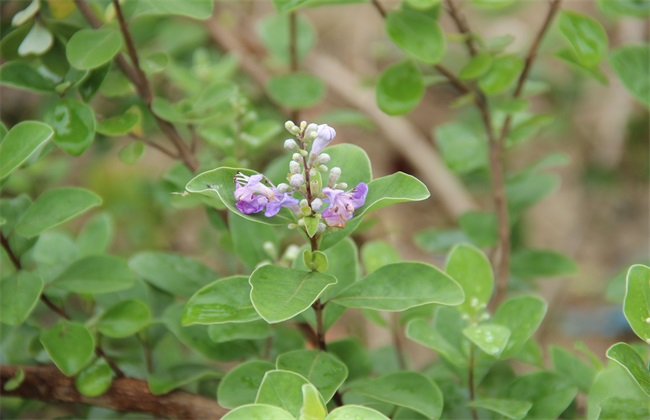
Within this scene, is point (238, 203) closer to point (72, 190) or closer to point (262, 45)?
point (72, 190)

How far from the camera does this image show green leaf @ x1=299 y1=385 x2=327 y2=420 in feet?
2.59

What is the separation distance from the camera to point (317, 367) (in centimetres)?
98

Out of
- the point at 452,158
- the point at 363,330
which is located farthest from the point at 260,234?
the point at 363,330

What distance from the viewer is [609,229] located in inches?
118

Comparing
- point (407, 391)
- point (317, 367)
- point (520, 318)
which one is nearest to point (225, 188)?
point (317, 367)

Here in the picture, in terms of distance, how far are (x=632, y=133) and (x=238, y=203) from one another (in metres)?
2.39

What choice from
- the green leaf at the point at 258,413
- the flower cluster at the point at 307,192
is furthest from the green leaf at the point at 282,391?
the flower cluster at the point at 307,192

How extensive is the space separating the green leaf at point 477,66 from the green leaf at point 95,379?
73cm

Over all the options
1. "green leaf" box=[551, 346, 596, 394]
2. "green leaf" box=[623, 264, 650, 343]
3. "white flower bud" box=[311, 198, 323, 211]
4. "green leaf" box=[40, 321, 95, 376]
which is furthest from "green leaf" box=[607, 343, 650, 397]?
"green leaf" box=[40, 321, 95, 376]

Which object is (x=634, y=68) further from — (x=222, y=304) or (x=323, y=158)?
(x=222, y=304)

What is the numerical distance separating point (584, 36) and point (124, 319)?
0.85m

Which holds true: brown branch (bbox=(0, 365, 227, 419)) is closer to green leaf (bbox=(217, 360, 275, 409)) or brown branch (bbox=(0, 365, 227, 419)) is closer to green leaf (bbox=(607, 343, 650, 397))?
green leaf (bbox=(217, 360, 275, 409))

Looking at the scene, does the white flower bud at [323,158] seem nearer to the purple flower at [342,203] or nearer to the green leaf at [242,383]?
the purple flower at [342,203]

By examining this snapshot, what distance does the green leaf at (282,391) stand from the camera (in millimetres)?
858
